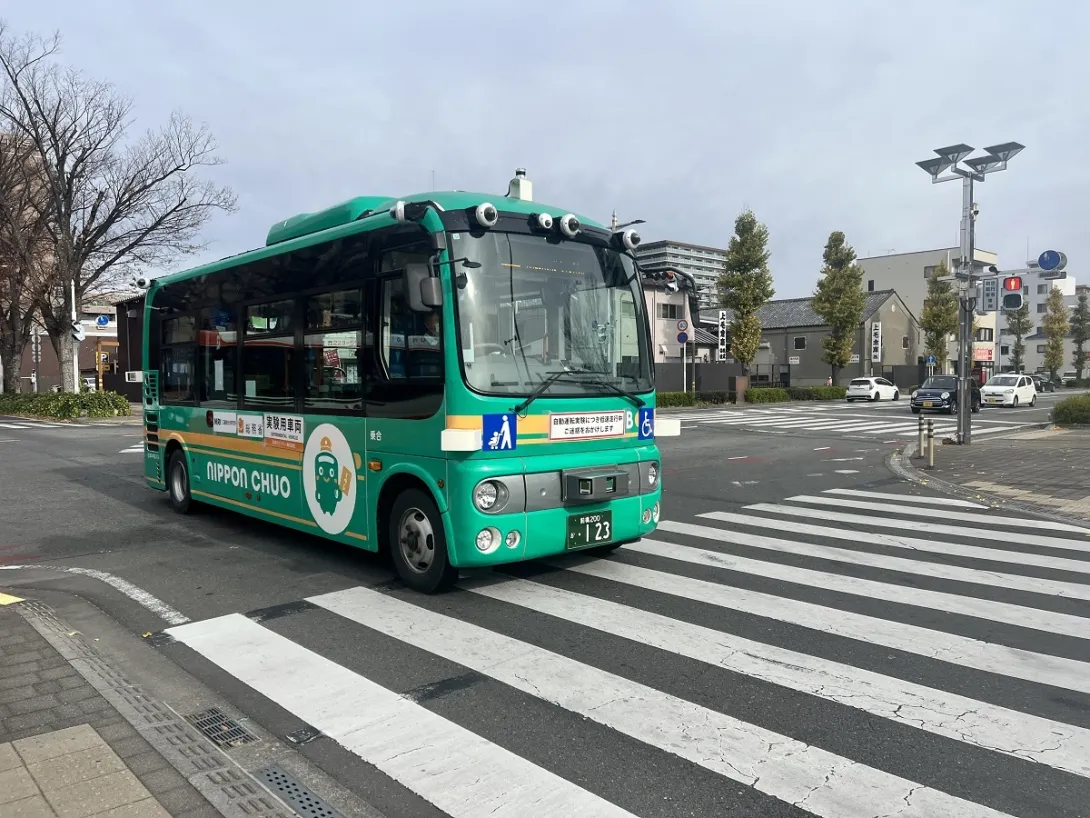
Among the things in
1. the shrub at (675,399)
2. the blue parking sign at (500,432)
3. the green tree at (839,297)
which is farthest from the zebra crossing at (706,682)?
the green tree at (839,297)

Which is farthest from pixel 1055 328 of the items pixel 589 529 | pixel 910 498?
pixel 589 529

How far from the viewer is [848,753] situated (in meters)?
3.66

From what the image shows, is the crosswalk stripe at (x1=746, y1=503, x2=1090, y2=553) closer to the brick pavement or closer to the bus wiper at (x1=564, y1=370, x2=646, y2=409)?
the bus wiper at (x1=564, y1=370, x2=646, y2=409)

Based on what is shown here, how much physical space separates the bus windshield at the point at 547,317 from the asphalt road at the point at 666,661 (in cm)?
180

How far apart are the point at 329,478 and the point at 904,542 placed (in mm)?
6124

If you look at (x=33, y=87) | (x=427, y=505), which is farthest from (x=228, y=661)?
(x=33, y=87)

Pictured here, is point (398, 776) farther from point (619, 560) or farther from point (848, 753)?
point (619, 560)

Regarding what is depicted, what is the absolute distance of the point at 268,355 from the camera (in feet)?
26.4

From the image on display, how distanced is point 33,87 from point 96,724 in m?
34.4

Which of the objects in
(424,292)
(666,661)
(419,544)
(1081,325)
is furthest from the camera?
(1081,325)

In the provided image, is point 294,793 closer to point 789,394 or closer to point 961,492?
point 961,492

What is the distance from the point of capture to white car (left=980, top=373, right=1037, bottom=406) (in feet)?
125

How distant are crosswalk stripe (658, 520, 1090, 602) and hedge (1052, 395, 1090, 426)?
65.9 ft

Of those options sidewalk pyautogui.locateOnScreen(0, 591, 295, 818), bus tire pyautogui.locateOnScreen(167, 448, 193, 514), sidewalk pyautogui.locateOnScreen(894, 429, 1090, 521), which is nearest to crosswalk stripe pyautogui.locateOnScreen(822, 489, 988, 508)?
sidewalk pyautogui.locateOnScreen(894, 429, 1090, 521)
